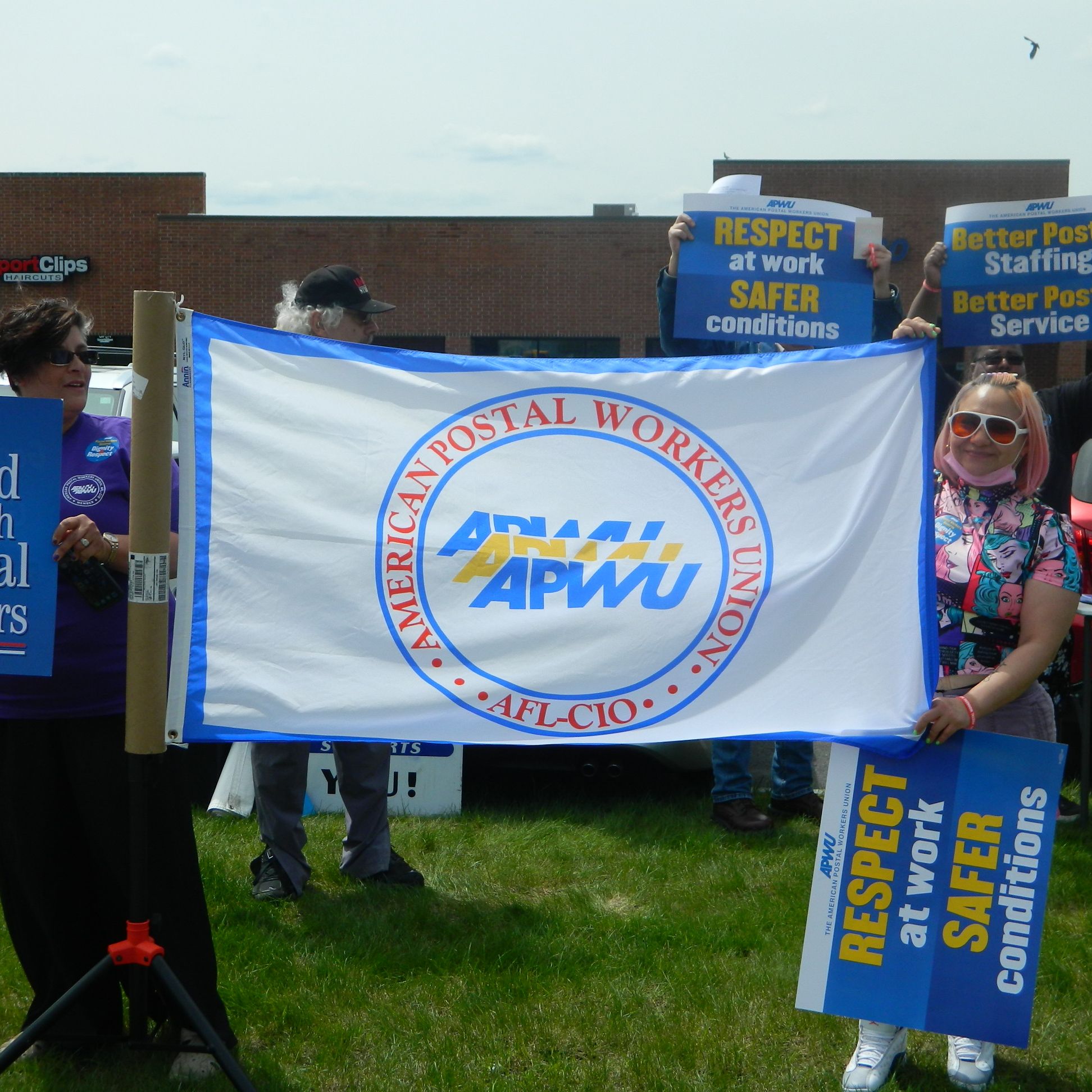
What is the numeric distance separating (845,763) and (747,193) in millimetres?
2738

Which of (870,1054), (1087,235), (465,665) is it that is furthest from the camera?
(1087,235)

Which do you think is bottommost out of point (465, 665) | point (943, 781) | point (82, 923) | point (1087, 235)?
point (82, 923)

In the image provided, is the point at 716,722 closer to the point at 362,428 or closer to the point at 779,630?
the point at 779,630

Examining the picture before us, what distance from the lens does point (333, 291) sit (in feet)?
15.1

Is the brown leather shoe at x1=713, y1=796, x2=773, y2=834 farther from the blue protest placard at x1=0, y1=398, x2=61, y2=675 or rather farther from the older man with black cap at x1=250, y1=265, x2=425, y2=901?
the blue protest placard at x1=0, y1=398, x2=61, y2=675

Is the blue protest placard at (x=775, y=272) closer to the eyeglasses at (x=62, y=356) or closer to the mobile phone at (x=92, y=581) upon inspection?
the eyeglasses at (x=62, y=356)

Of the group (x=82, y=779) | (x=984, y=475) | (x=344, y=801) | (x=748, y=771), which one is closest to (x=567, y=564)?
(x=984, y=475)

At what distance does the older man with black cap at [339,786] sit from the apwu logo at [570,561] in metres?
1.54

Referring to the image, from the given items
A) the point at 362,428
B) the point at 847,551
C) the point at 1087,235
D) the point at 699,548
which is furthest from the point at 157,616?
the point at 1087,235

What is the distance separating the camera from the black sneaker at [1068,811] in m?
5.26

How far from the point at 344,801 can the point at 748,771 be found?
1.71 m

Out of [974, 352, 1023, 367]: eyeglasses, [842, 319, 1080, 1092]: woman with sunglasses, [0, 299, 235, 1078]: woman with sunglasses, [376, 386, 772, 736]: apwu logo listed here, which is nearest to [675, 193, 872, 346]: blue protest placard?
[974, 352, 1023, 367]: eyeglasses

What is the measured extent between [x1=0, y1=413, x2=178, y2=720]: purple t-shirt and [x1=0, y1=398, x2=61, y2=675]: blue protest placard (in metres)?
0.14

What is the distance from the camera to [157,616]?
2.72 m
